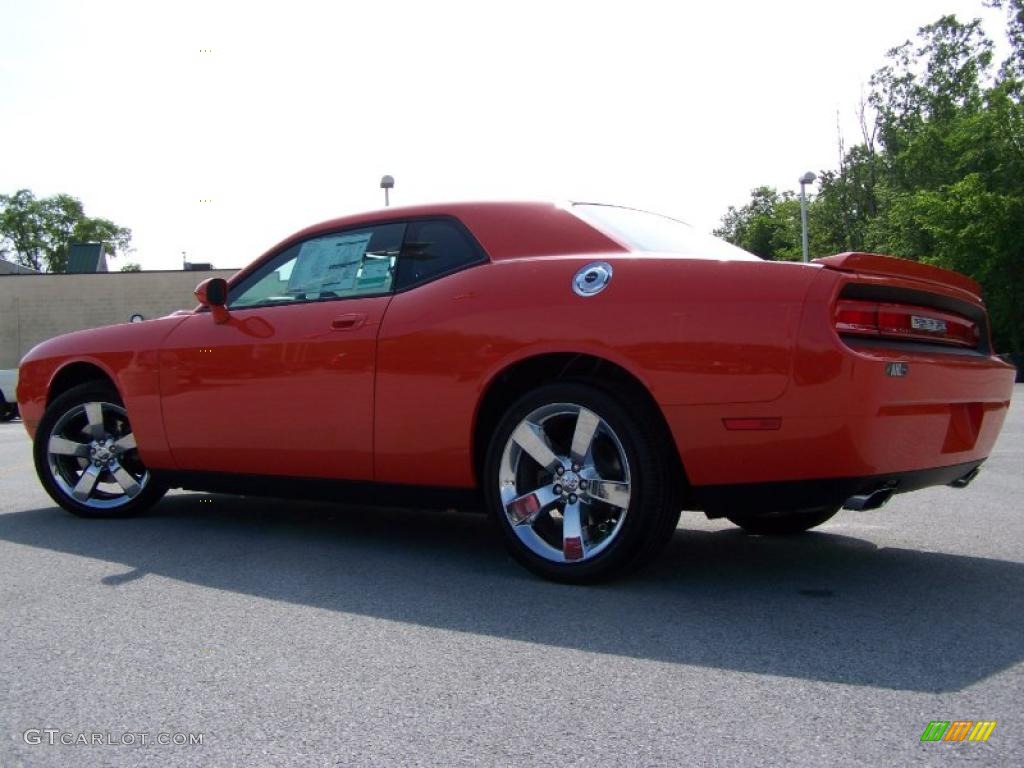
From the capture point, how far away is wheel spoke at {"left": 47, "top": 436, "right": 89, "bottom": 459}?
5844 mm

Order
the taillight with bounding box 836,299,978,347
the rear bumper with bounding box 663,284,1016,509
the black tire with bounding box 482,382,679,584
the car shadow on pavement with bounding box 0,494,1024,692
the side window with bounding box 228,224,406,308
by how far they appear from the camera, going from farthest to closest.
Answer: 1. the side window with bounding box 228,224,406,308
2. the black tire with bounding box 482,382,679,584
3. the taillight with bounding box 836,299,978,347
4. the rear bumper with bounding box 663,284,1016,509
5. the car shadow on pavement with bounding box 0,494,1024,692

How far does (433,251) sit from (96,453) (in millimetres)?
2513

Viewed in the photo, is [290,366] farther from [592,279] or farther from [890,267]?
[890,267]

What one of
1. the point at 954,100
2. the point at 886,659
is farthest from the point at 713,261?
the point at 954,100

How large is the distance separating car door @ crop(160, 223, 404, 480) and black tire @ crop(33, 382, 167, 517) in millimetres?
567

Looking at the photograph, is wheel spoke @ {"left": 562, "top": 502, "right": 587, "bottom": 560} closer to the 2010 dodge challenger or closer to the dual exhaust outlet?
the 2010 dodge challenger

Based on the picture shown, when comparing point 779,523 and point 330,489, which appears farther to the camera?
point 779,523

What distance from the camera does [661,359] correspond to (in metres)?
3.71

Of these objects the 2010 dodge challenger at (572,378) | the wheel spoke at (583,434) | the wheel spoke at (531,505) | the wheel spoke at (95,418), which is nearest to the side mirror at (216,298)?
the 2010 dodge challenger at (572,378)

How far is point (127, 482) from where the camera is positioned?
227 inches

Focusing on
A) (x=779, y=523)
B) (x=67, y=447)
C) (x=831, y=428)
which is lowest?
(x=779, y=523)

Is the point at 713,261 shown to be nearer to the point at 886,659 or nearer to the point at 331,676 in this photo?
the point at 886,659

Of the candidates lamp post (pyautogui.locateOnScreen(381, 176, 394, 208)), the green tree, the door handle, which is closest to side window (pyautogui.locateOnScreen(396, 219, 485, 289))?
the door handle

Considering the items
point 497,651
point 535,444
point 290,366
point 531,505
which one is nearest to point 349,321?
point 290,366
